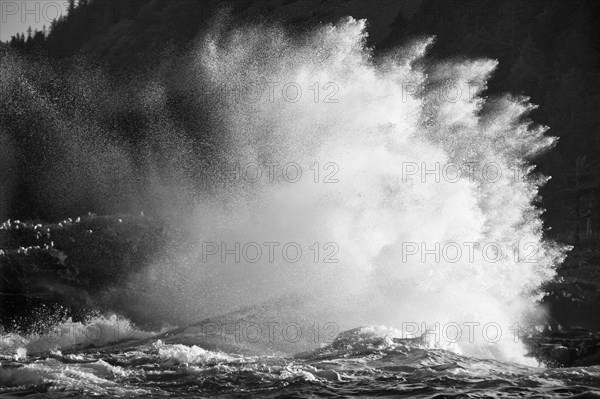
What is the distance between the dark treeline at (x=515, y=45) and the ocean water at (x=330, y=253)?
395 inches

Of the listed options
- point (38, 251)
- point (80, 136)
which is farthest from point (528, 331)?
point (80, 136)

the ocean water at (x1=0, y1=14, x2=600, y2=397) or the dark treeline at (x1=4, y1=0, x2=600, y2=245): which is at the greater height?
the dark treeline at (x1=4, y1=0, x2=600, y2=245)

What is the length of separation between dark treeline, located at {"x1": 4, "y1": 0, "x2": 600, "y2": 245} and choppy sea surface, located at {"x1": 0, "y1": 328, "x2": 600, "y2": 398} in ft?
105

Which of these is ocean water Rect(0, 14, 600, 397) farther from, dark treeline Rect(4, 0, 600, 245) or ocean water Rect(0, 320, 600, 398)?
dark treeline Rect(4, 0, 600, 245)

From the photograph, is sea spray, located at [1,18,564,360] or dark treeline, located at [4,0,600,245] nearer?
sea spray, located at [1,18,564,360]

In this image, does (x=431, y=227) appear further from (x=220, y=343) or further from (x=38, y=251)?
(x=38, y=251)

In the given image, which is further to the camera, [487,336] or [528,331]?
[528,331]

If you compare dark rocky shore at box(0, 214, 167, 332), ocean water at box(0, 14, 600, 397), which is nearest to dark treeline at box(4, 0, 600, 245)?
dark rocky shore at box(0, 214, 167, 332)

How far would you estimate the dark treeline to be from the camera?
6234cm

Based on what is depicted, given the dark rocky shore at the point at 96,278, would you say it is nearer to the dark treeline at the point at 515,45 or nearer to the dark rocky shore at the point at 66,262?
the dark rocky shore at the point at 66,262

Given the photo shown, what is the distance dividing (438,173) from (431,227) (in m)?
3.50

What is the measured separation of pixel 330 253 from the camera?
3291 centimetres

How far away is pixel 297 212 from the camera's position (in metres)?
35.7

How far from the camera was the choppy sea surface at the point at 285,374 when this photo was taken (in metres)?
18.2
